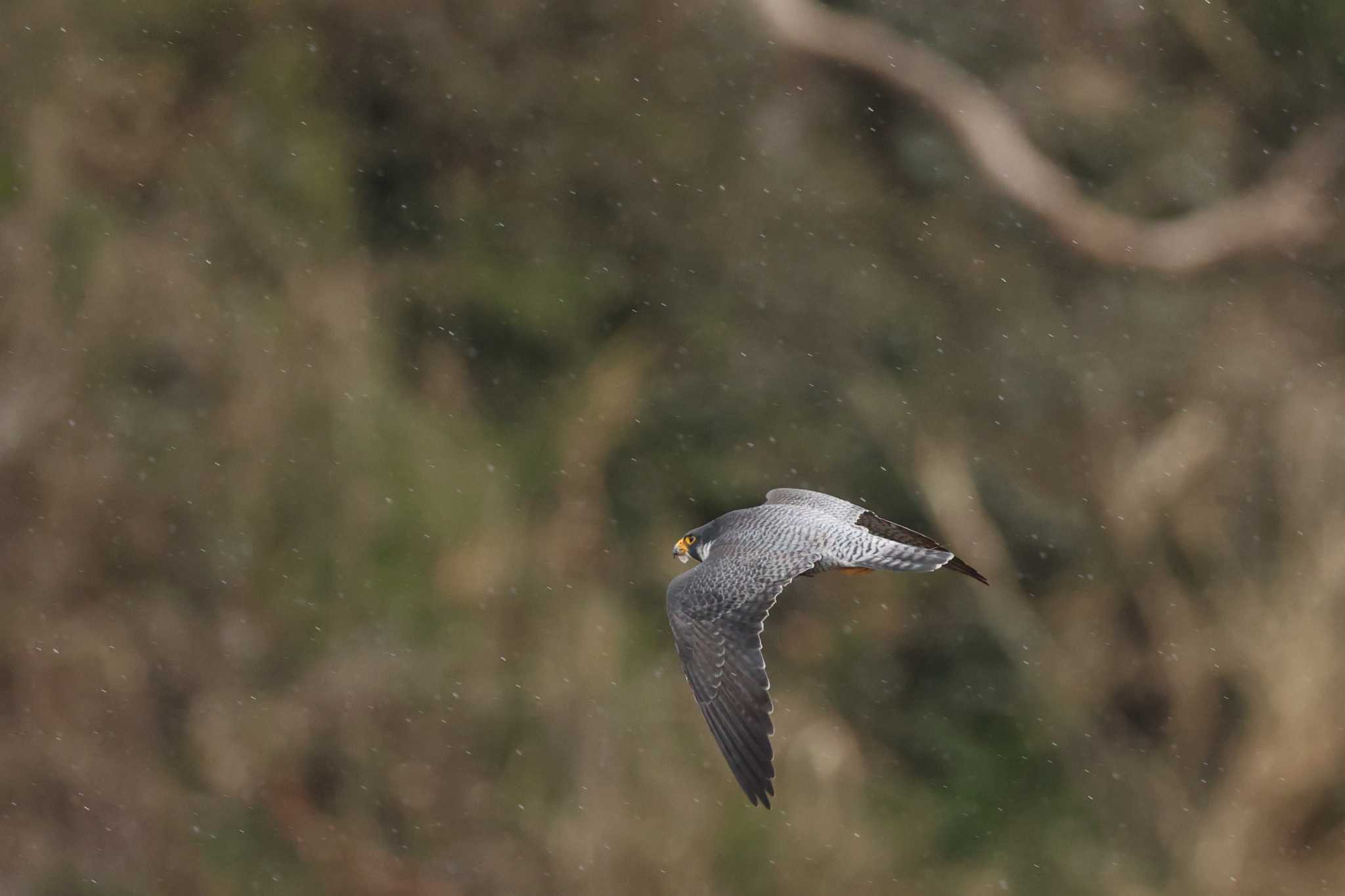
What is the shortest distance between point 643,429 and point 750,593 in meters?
5.19

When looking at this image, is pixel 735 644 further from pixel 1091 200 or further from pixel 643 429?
pixel 1091 200

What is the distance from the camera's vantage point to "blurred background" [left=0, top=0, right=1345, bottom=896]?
330 inches

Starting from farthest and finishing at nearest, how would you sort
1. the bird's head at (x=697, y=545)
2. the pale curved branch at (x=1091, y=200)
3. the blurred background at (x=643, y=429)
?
the pale curved branch at (x=1091, y=200) → the blurred background at (x=643, y=429) → the bird's head at (x=697, y=545)

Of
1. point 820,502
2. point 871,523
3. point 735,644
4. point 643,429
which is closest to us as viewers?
point 735,644

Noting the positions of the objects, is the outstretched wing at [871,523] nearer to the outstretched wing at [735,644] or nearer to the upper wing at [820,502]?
the upper wing at [820,502]

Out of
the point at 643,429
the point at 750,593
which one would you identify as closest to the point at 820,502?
the point at 750,593

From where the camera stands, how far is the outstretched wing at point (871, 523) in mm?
4418

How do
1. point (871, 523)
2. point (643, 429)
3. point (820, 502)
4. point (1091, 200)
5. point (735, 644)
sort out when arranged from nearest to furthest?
1. point (735, 644)
2. point (871, 523)
3. point (820, 502)
4. point (643, 429)
5. point (1091, 200)

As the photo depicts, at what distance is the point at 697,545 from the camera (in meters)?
4.89

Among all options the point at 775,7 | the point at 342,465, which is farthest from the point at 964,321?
the point at 342,465

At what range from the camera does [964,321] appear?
31.8ft

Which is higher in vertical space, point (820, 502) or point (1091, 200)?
point (820, 502)

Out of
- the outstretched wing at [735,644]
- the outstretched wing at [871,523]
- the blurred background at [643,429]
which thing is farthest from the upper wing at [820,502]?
the blurred background at [643,429]

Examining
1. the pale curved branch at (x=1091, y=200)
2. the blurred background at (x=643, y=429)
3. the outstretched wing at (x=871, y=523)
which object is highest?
the outstretched wing at (x=871, y=523)
